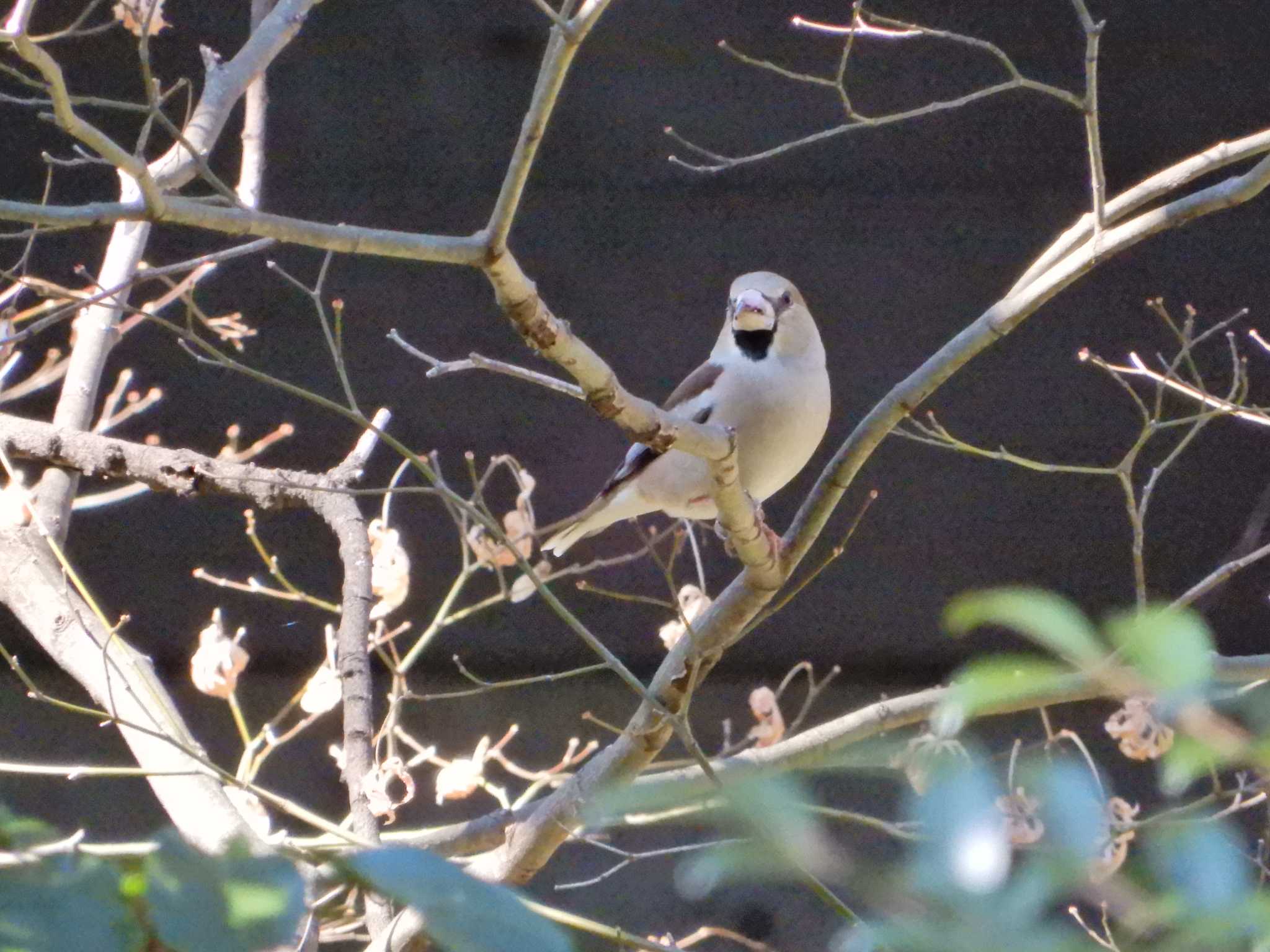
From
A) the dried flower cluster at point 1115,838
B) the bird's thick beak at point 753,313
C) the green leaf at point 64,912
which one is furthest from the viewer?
the bird's thick beak at point 753,313

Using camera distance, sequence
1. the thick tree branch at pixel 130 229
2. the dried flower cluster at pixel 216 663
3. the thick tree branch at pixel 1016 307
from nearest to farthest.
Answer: the thick tree branch at pixel 1016 307 → the thick tree branch at pixel 130 229 → the dried flower cluster at pixel 216 663

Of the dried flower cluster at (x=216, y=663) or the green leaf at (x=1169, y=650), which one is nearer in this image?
the green leaf at (x=1169, y=650)

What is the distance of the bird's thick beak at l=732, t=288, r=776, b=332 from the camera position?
2.32 m

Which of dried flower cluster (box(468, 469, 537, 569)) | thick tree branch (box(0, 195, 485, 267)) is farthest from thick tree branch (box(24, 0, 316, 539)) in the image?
dried flower cluster (box(468, 469, 537, 569))

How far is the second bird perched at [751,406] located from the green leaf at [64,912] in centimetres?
180

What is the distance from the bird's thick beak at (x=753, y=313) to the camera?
232 centimetres

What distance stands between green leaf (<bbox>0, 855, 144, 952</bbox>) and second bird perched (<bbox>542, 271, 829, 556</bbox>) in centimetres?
180

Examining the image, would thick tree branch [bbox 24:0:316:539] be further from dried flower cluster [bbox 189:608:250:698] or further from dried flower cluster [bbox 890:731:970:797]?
dried flower cluster [bbox 890:731:970:797]

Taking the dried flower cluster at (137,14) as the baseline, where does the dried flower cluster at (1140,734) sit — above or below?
below

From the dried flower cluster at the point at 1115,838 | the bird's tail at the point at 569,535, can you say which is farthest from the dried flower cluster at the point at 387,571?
the dried flower cluster at the point at 1115,838

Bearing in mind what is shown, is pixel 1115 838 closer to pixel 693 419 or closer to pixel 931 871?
pixel 931 871

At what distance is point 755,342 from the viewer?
243cm

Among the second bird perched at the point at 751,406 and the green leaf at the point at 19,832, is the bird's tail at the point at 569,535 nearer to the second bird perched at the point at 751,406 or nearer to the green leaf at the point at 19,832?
the second bird perched at the point at 751,406

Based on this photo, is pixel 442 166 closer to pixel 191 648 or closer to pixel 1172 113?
pixel 191 648
